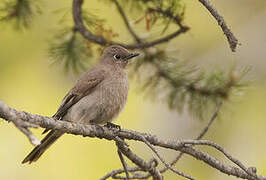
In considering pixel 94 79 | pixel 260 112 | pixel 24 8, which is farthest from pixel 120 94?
pixel 260 112

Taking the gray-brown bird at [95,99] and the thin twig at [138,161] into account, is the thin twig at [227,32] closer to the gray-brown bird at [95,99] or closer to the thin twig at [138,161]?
the thin twig at [138,161]

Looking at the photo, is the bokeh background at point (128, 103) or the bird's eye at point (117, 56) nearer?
the bird's eye at point (117, 56)

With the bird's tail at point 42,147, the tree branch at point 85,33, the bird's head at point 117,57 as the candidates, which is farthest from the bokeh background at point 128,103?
the bird's tail at point 42,147

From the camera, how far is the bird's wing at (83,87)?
5543 mm

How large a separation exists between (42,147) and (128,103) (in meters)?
2.12

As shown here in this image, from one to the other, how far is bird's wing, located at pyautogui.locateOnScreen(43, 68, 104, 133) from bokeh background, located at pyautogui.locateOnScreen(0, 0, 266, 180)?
0.45 metres

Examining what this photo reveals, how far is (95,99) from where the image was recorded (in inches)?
215

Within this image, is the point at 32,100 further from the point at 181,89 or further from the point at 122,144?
the point at 122,144

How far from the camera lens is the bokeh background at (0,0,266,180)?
634 cm

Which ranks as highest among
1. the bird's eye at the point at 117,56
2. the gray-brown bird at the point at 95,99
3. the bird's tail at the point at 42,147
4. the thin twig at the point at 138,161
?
the bird's eye at the point at 117,56

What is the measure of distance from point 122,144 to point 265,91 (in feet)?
12.8

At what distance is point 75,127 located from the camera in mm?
3701

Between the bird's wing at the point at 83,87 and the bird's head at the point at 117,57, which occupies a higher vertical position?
the bird's head at the point at 117,57

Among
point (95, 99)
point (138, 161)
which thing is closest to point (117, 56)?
point (95, 99)
